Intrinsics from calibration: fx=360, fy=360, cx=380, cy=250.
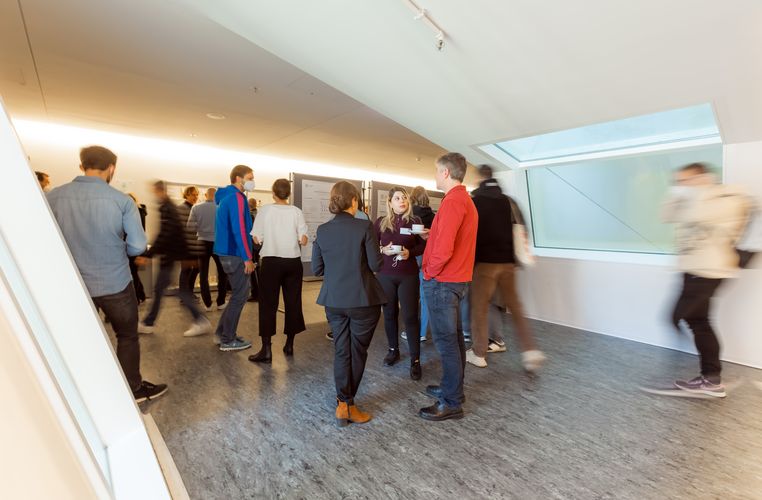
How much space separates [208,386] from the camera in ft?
8.72

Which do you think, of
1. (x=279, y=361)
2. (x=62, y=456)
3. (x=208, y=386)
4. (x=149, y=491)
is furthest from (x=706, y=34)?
(x=208, y=386)

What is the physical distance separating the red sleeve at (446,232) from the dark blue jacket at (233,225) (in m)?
1.87

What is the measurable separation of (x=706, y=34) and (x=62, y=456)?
3.38 metres

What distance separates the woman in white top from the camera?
305cm

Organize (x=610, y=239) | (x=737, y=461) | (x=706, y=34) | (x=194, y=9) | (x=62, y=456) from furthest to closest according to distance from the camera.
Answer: (x=610, y=239) < (x=194, y=9) < (x=706, y=34) < (x=737, y=461) < (x=62, y=456)

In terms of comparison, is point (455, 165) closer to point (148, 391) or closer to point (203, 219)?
point (148, 391)

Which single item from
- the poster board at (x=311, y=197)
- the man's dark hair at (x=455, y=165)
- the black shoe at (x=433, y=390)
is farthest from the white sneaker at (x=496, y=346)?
the poster board at (x=311, y=197)

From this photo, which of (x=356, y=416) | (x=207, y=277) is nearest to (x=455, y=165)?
(x=356, y=416)

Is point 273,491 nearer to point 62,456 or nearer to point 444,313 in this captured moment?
point 62,456

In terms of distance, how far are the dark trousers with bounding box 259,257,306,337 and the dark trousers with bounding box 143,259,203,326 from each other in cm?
99

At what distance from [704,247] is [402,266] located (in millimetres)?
2083

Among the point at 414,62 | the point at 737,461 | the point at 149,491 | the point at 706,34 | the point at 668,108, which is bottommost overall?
the point at 737,461

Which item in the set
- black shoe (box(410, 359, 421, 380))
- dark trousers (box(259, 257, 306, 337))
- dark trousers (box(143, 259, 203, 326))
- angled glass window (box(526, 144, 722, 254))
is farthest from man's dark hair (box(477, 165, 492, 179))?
dark trousers (box(143, 259, 203, 326))

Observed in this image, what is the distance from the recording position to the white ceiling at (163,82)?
254cm
